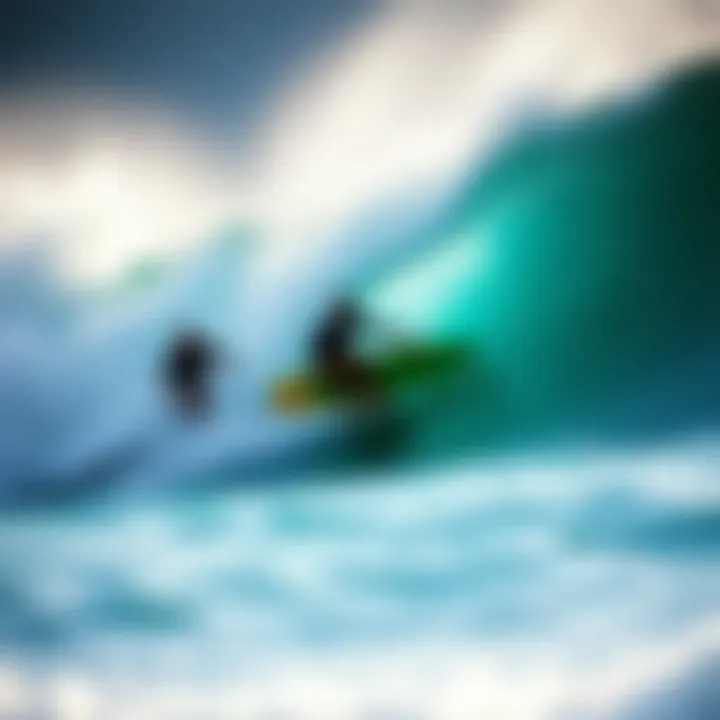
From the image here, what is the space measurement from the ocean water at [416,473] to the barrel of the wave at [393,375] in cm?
1

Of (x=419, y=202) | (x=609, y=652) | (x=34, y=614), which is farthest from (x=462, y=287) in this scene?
(x=34, y=614)

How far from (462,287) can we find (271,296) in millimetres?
202

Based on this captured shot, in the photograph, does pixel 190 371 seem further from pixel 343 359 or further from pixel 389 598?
pixel 389 598

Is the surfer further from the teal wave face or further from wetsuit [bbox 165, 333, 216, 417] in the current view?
the teal wave face

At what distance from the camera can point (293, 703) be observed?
3.67 ft

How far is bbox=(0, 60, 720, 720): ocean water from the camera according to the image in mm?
1108

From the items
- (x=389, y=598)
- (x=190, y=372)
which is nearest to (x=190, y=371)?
(x=190, y=372)

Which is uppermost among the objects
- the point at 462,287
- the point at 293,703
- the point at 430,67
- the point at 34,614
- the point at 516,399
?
the point at 430,67

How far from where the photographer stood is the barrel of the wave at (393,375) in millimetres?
1186

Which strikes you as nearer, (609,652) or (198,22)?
(609,652)

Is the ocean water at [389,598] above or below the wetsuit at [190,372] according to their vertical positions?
below

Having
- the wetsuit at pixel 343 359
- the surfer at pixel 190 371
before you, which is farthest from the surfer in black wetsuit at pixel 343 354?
the surfer at pixel 190 371

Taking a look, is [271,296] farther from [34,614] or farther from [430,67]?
[34,614]

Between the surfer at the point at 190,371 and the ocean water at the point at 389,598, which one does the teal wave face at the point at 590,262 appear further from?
the surfer at the point at 190,371
